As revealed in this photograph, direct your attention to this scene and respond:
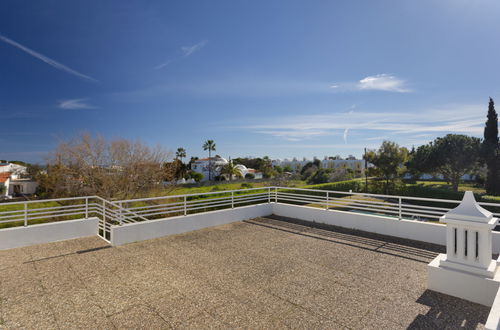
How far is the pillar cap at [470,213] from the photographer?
2979 mm

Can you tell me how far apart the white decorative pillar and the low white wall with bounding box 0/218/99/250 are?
6581 mm

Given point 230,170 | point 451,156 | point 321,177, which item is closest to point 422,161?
point 451,156

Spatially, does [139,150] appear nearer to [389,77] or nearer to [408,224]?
[408,224]

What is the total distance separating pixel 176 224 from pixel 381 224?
15.7ft

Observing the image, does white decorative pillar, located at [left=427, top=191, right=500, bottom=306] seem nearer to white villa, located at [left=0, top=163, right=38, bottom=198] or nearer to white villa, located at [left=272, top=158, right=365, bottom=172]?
white villa, located at [left=0, top=163, right=38, bottom=198]

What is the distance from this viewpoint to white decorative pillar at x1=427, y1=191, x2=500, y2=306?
2893mm

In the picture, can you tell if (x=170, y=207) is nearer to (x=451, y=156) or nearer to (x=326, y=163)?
(x=451, y=156)

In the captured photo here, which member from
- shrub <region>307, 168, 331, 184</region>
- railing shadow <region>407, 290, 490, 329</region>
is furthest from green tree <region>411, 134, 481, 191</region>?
railing shadow <region>407, 290, 490, 329</region>

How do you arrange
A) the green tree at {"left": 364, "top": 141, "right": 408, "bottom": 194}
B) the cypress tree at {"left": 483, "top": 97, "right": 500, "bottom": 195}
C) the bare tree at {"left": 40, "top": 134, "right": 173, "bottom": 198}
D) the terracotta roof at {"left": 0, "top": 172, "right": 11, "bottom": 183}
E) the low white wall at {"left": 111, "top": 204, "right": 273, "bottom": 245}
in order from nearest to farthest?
the low white wall at {"left": 111, "top": 204, "right": 273, "bottom": 245} < the bare tree at {"left": 40, "top": 134, "right": 173, "bottom": 198} < the cypress tree at {"left": 483, "top": 97, "right": 500, "bottom": 195} < the green tree at {"left": 364, "top": 141, "right": 408, "bottom": 194} < the terracotta roof at {"left": 0, "top": 172, "right": 11, "bottom": 183}

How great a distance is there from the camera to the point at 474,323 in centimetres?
253

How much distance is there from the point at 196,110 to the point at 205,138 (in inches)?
1295

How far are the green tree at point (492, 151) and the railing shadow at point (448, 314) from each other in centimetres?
3161

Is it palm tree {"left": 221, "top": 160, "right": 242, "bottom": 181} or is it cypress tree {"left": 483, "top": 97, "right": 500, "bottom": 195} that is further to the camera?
palm tree {"left": 221, "top": 160, "right": 242, "bottom": 181}

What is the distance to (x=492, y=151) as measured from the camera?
26172 mm
